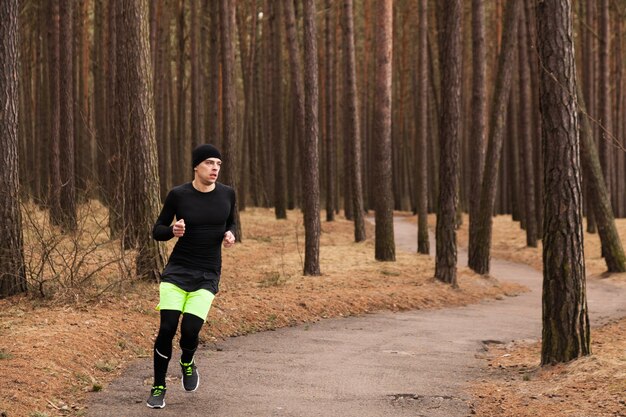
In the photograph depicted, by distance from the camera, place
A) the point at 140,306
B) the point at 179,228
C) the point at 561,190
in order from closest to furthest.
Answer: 1. the point at 179,228
2. the point at 561,190
3. the point at 140,306

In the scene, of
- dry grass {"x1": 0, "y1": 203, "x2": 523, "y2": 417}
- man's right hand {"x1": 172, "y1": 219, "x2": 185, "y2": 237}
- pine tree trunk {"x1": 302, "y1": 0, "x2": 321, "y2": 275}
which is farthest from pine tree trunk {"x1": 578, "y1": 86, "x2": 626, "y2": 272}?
man's right hand {"x1": 172, "y1": 219, "x2": 185, "y2": 237}

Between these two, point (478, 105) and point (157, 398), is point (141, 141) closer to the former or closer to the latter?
point (157, 398)

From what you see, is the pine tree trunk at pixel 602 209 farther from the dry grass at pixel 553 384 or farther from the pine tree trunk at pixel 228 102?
the pine tree trunk at pixel 228 102

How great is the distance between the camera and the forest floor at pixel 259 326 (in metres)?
7.66

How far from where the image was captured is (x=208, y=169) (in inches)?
281

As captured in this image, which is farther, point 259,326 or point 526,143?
point 526,143

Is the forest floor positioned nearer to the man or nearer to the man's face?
the man

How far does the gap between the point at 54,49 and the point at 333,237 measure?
35.4 feet

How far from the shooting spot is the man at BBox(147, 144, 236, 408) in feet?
23.3

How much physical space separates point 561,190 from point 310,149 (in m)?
9.20

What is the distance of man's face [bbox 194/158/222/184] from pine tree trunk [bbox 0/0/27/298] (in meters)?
5.42

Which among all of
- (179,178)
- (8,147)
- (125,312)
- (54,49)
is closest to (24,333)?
(125,312)

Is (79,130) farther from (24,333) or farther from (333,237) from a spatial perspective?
(24,333)

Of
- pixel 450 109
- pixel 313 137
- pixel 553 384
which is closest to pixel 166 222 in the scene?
pixel 553 384
